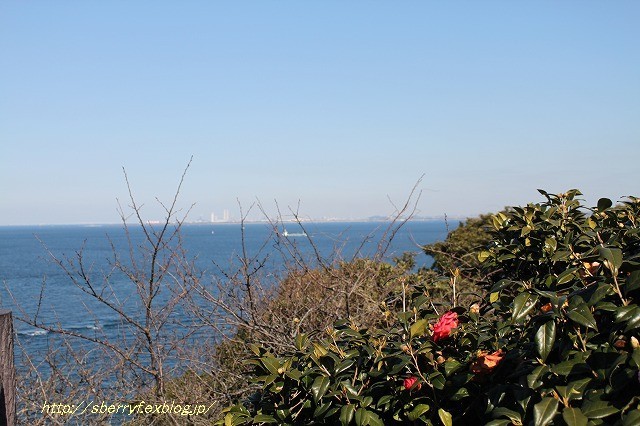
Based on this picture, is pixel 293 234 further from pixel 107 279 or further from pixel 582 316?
pixel 582 316

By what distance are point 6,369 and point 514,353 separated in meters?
1.72

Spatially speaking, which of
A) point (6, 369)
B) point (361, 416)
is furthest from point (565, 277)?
point (6, 369)

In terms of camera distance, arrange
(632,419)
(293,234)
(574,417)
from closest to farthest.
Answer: (632,419) → (574,417) → (293,234)

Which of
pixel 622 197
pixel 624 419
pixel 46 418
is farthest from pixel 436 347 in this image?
pixel 46 418

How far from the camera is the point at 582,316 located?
6.23 ft

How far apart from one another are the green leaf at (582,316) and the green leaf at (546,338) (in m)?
0.06

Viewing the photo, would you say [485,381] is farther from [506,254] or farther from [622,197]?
[622,197]

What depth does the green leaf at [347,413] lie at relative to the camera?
2.36 metres

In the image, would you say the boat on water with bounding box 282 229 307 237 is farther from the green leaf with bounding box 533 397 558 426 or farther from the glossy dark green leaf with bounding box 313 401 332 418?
the green leaf with bounding box 533 397 558 426

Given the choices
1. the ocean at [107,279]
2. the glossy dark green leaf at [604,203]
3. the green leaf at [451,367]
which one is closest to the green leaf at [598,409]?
the green leaf at [451,367]

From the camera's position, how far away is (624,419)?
1659mm

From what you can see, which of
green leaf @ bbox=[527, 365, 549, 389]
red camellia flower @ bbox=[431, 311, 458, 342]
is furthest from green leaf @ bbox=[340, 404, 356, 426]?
green leaf @ bbox=[527, 365, 549, 389]

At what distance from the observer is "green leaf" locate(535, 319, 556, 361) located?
76.4 inches

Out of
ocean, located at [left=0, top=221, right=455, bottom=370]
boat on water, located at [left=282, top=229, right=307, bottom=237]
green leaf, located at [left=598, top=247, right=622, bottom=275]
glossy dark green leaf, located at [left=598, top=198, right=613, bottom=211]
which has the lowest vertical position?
ocean, located at [left=0, top=221, right=455, bottom=370]
